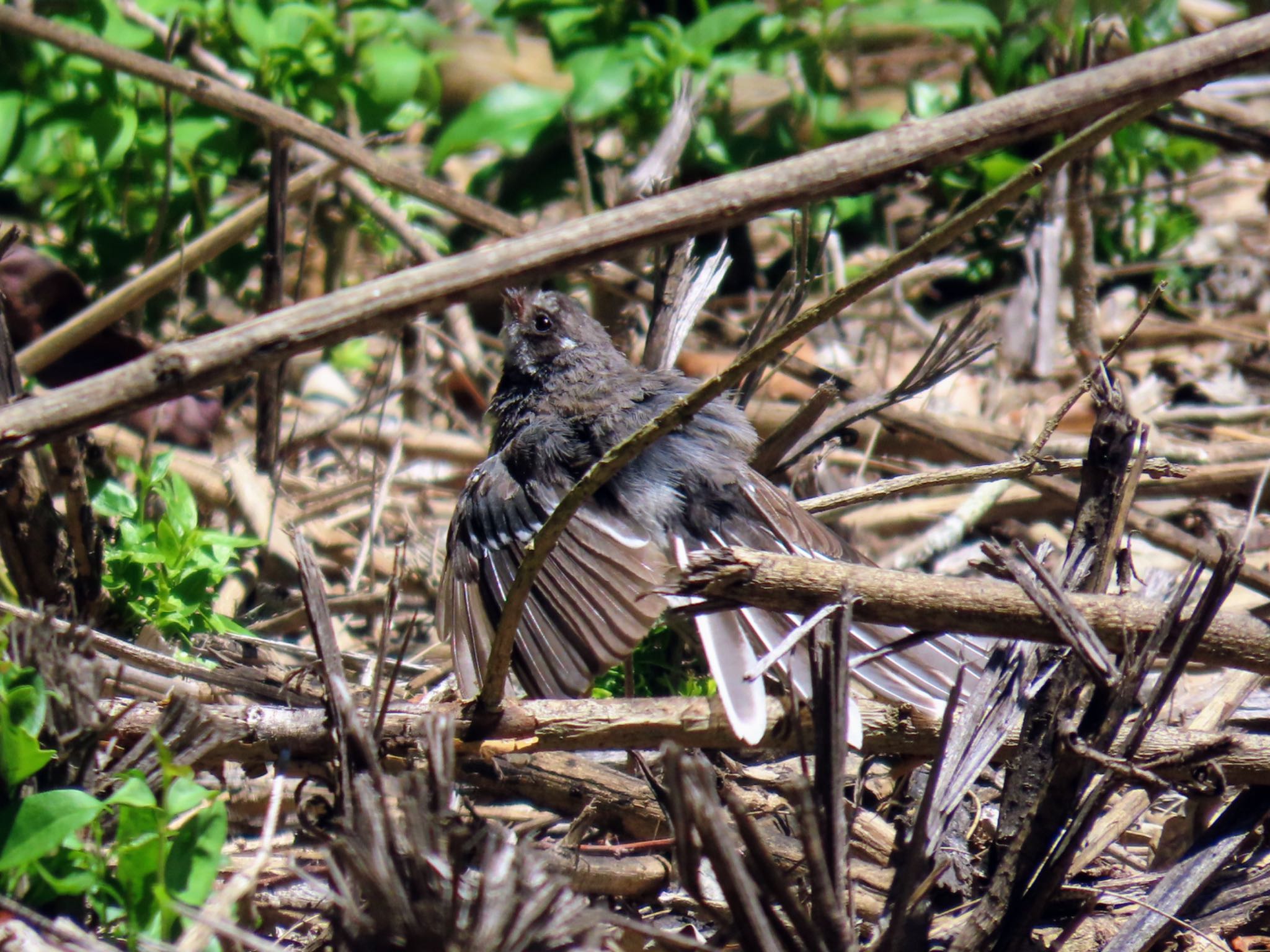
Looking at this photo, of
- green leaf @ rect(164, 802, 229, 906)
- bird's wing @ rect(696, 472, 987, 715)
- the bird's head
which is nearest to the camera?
green leaf @ rect(164, 802, 229, 906)

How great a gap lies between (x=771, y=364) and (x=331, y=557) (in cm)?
167

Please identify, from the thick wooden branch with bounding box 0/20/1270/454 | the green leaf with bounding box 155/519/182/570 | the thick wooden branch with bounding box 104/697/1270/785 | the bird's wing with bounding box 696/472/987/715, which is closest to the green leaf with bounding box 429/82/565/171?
the bird's wing with bounding box 696/472/987/715

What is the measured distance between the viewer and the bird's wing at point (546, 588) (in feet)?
10.4

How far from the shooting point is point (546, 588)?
142 inches

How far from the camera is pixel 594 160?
5.34m

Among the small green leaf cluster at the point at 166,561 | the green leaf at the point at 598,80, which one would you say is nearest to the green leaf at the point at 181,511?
the small green leaf cluster at the point at 166,561

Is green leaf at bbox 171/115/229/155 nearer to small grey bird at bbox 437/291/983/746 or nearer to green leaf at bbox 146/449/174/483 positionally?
small grey bird at bbox 437/291/983/746

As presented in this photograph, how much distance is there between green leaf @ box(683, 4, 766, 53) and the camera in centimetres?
470

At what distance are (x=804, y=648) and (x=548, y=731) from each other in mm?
950

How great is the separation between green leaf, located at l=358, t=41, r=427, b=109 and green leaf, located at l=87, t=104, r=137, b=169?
0.82m

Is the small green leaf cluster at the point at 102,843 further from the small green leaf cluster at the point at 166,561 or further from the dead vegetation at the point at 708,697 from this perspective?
the small green leaf cluster at the point at 166,561

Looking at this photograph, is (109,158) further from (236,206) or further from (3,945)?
(3,945)

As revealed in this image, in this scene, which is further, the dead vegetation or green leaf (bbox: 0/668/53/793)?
green leaf (bbox: 0/668/53/793)

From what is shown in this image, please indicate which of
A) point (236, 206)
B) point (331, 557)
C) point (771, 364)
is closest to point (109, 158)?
point (236, 206)
